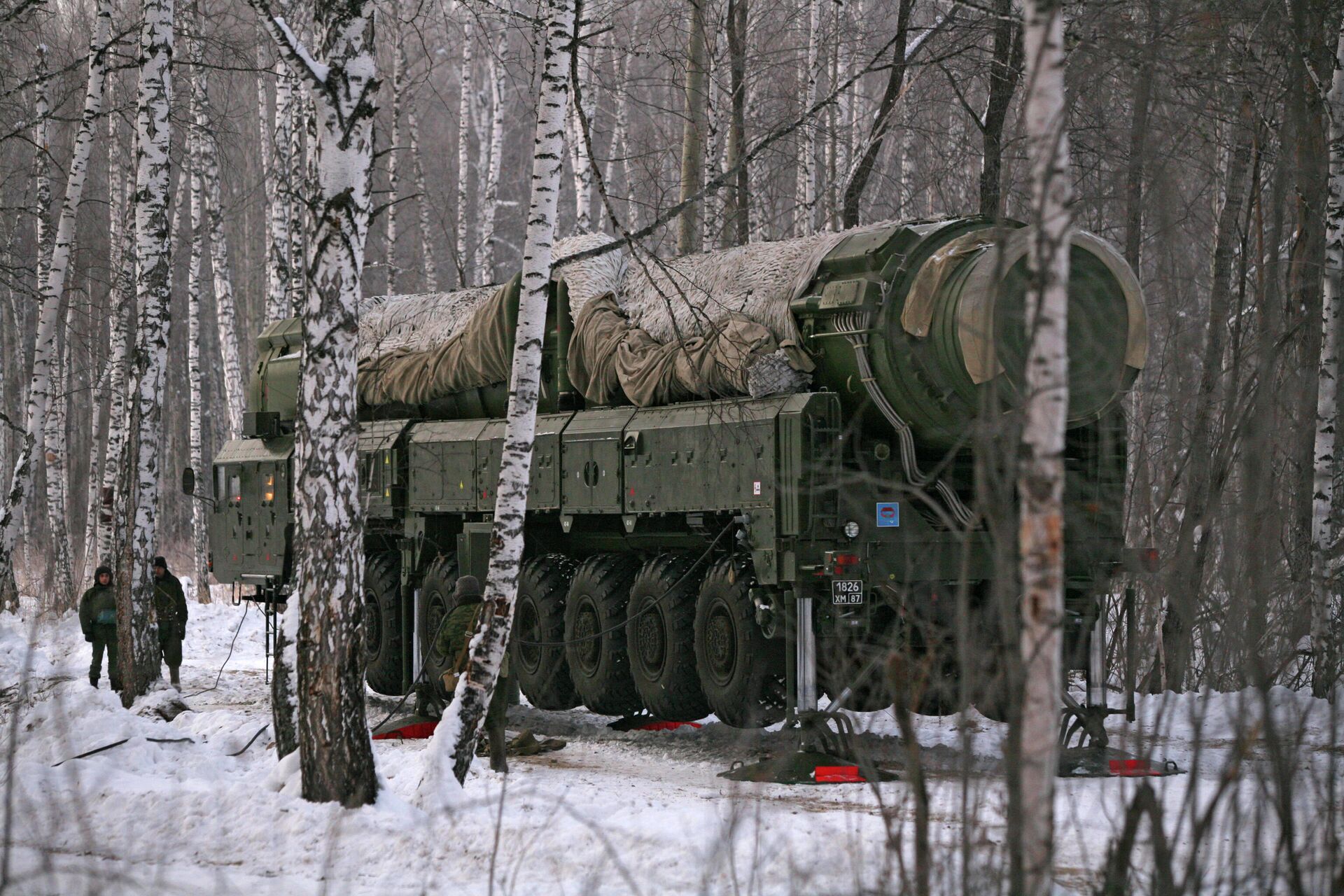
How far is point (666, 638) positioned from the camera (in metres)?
12.8

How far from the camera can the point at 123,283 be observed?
18250 millimetres

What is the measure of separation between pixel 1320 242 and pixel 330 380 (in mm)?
9435

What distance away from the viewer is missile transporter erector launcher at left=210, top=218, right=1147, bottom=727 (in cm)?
1108

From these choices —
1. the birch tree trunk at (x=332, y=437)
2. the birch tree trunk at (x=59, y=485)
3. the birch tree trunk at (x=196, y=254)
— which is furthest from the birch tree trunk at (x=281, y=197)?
the birch tree trunk at (x=332, y=437)

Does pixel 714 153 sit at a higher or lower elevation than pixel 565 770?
higher

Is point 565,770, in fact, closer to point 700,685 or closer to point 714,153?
point 700,685

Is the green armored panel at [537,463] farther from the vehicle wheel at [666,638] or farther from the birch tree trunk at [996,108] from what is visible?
the birch tree trunk at [996,108]

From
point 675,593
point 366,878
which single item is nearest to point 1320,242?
point 675,593

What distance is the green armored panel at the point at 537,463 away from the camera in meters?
14.0

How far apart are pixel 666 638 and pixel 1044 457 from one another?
27.2ft

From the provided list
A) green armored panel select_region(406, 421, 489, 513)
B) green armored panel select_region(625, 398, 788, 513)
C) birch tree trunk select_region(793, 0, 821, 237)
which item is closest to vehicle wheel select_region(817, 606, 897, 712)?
green armored panel select_region(625, 398, 788, 513)

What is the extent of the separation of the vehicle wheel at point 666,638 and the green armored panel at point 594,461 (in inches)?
25.6

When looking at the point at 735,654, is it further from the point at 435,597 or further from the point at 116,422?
the point at 116,422

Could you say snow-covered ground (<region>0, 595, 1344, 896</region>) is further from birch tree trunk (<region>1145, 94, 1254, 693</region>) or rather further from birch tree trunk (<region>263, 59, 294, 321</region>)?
birch tree trunk (<region>263, 59, 294, 321</region>)
